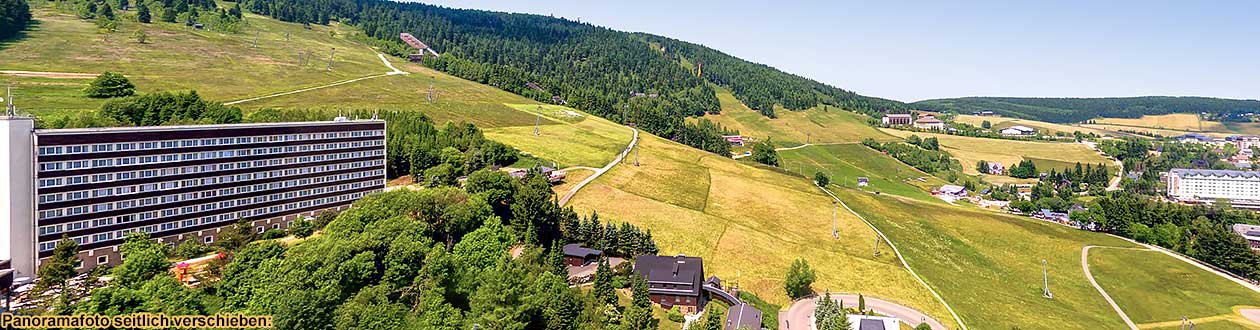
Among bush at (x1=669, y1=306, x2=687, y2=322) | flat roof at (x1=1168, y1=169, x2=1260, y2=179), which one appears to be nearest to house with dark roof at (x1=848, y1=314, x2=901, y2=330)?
bush at (x1=669, y1=306, x2=687, y2=322)

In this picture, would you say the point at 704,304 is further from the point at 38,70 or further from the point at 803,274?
the point at 38,70

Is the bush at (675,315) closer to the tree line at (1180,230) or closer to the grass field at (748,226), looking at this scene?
the grass field at (748,226)

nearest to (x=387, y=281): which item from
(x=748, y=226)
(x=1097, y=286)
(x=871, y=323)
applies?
(x=871, y=323)

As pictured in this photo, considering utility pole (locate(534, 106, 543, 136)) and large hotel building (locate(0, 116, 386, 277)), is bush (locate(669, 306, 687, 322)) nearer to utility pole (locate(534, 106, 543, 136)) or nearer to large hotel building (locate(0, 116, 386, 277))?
large hotel building (locate(0, 116, 386, 277))

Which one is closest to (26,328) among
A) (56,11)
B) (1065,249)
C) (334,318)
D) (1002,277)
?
(334,318)

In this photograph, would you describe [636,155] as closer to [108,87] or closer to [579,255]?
[579,255]

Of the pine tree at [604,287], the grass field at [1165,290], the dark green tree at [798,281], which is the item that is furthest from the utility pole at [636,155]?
the grass field at [1165,290]
